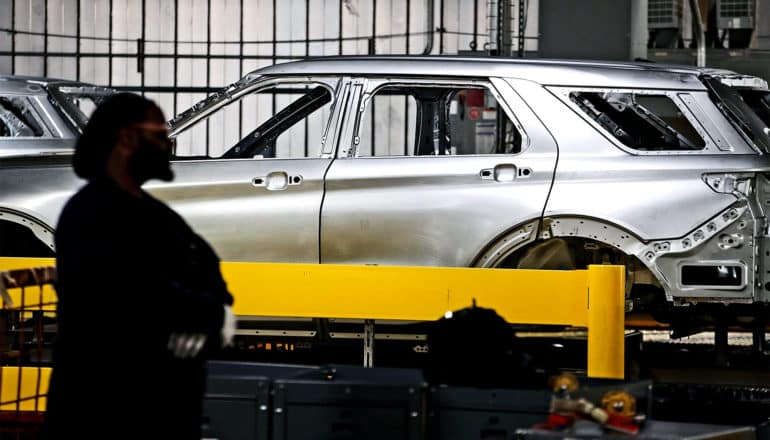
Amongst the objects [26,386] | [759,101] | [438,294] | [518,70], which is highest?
[518,70]

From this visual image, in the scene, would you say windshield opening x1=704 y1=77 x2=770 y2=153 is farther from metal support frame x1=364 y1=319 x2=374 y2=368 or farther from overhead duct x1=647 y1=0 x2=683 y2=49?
overhead duct x1=647 y1=0 x2=683 y2=49

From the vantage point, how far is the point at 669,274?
23.2 ft

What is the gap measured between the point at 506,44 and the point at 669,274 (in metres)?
6.27

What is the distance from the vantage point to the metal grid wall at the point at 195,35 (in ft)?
61.1

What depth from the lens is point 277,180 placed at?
291 inches

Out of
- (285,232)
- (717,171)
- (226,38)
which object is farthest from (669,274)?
(226,38)

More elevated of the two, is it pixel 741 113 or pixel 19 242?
pixel 741 113

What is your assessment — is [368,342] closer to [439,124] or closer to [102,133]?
[439,124]

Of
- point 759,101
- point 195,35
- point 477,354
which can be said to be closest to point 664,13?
point 195,35

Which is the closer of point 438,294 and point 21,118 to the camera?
point 438,294

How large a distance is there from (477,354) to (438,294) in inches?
64.5

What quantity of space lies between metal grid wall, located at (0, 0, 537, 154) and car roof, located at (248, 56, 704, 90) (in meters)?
11.0

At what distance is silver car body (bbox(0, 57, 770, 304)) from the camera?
7.04m

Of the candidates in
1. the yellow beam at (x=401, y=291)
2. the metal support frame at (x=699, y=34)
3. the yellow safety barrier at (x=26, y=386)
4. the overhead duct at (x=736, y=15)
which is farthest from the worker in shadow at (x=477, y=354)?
the overhead duct at (x=736, y=15)
